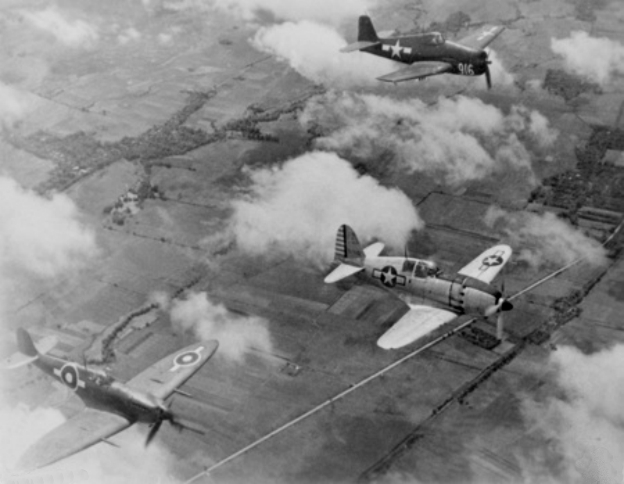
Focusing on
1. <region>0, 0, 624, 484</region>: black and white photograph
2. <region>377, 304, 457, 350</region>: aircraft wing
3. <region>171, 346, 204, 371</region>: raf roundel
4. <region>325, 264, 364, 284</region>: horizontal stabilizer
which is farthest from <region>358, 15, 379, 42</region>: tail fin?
<region>171, 346, 204, 371</region>: raf roundel

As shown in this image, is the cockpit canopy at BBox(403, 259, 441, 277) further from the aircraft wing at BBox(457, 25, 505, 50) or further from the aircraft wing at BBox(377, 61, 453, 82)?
the aircraft wing at BBox(457, 25, 505, 50)

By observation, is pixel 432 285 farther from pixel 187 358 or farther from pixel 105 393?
pixel 105 393

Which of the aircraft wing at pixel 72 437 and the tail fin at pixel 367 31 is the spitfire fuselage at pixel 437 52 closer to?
the tail fin at pixel 367 31

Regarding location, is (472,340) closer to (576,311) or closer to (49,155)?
(576,311)

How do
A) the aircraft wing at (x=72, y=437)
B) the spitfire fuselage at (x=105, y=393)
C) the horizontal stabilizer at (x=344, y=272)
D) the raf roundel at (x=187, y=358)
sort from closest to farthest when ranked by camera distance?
the aircraft wing at (x=72, y=437) → the spitfire fuselage at (x=105, y=393) → the raf roundel at (x=187, y=358) → the horizontal stabilizer at (x=344, y=272)

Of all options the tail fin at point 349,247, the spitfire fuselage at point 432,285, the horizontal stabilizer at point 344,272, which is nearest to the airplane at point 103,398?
the horizontal stabilizer at point 344,272

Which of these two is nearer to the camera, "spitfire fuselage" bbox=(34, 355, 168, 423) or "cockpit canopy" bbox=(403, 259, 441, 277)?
"spitfire fuselage" bbox=(34, 355, 168, 423)

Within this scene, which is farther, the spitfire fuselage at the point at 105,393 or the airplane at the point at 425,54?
the airplane at the point at 425,54

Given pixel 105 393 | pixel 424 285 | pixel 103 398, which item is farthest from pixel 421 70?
pixel 103 398
